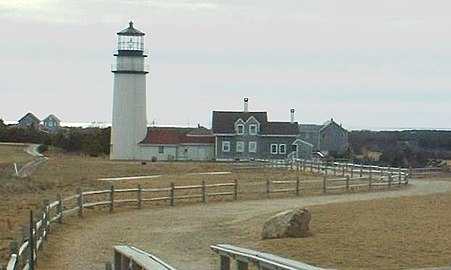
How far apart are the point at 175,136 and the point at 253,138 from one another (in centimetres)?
692

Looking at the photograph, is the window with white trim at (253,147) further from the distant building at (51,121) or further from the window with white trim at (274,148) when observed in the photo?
the distant building at (51,121)

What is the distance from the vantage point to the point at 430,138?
443 feet

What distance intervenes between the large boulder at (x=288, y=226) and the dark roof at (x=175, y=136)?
6022 cm

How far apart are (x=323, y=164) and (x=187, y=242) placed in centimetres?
3770

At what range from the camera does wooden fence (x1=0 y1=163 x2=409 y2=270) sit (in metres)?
18.5

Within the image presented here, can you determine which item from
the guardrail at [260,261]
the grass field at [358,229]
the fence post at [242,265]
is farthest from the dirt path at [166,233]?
the fence post at [242,265]

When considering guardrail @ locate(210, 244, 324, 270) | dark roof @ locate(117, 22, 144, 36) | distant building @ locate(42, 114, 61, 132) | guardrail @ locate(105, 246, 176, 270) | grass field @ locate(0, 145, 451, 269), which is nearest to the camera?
guardrail @ locate(210, 244, 324, 270)

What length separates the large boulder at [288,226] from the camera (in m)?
21.6

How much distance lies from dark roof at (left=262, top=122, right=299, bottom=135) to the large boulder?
6173 cm

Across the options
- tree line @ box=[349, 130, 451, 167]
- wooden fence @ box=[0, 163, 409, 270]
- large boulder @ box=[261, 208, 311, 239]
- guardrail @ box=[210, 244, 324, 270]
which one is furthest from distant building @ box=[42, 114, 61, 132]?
guardrail @ box=[210, 244, 324, 270]

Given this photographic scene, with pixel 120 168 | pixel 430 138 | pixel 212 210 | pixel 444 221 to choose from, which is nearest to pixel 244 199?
pixel 212 210

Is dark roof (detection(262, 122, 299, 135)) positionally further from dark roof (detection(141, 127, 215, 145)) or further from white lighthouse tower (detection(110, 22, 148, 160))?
white lighthouse tower (detection(110, 22, 148, 160))

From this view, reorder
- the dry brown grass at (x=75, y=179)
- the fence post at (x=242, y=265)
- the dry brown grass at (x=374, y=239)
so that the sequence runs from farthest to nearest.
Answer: the dry brown grass at (x=75, y=179), the dry brown grass at (x=374, y=239), the fence post at (x=242, y=265)

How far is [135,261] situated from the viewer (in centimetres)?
1083
